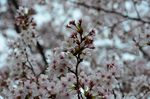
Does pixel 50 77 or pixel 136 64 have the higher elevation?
pixel 136 64

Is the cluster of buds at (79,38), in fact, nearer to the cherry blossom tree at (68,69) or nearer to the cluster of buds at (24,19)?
the cherry blossom tree at (68,69)

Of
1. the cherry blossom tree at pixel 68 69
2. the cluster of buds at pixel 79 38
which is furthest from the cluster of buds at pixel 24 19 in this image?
the cluster of buds at pixel 79 38

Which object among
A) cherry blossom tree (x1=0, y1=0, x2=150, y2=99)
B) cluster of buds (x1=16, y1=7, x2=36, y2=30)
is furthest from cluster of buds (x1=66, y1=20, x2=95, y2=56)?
cluster of buds (x1=16, y1=7, x2=36, y2=30)

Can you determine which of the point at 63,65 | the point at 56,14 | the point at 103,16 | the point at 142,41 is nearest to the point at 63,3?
the point at 56,14

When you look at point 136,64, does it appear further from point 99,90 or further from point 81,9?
point 99,90

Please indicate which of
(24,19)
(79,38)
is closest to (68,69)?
(79,38)

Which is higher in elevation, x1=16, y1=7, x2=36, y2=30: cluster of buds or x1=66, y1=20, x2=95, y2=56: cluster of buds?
x1=16, y1=7, x2=36, y2=30: cluster of buds

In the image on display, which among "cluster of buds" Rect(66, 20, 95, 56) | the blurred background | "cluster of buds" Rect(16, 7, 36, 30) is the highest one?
the blurred background

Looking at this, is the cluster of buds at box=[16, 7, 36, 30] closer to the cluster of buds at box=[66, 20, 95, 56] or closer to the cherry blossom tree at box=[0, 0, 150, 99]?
the cherry blossom tree at box=[0, 0, 150, 99]
